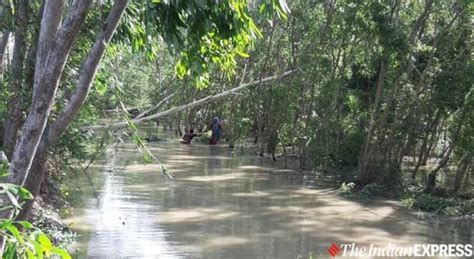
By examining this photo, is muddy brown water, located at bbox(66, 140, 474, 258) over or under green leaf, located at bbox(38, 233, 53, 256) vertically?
under

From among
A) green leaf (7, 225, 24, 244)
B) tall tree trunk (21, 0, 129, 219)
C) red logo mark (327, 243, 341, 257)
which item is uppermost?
tall tree trunk (21, 0, 129, 219)

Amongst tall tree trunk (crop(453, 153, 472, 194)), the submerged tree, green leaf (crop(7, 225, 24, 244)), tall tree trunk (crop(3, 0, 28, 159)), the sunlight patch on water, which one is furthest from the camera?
tall tree trunk (crop(453, 153, 472, 194))

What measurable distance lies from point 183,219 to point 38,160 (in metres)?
8.37

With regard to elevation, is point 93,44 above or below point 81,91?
above

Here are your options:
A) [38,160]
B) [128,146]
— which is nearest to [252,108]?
[128,146]

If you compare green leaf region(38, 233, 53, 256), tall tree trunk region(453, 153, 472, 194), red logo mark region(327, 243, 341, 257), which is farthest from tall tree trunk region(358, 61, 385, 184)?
green leaf region(38, 233, 53, 256)

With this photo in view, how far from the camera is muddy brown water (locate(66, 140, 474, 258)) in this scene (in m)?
9.09

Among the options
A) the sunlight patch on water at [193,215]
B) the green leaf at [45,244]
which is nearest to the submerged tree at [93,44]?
the green leaf at [45,244]

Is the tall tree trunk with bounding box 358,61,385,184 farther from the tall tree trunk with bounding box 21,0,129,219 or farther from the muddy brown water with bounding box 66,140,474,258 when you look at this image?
the tall tree trunk with bounding box 21,0,129,219

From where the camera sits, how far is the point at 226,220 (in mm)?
11320

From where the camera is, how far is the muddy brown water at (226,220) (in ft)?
29.8

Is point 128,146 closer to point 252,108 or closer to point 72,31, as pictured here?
point 252,108

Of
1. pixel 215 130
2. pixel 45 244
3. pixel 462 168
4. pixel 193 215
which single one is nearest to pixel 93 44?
pixel 45 244

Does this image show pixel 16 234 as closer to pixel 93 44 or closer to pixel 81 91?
pixel 81 91
